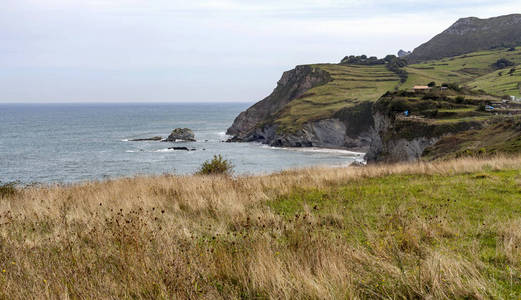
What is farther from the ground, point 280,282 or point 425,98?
point 425,98

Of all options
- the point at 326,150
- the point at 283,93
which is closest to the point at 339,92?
the point at 283,93

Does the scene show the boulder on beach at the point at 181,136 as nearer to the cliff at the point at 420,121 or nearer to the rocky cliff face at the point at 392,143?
the cliff at the point at 420,121

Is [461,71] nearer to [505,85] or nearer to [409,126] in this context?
[505,85]

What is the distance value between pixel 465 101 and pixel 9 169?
8720 centimetres

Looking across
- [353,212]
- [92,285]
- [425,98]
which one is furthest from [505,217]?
[425,98]

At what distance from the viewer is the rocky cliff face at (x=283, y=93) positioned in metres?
148

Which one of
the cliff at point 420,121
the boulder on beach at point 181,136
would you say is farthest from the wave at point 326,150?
the boulder on beach at point 181,136

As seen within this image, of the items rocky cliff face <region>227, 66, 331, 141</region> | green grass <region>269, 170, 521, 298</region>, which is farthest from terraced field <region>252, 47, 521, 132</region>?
green grass <region>269, 170, 521, 298</region>

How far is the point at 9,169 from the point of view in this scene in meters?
67.9

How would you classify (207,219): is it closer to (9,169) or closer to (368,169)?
(368,169)

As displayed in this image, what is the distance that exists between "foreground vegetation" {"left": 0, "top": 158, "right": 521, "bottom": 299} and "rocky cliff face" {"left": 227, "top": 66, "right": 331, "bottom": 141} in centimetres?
13379

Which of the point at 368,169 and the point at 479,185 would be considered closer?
the point at 479,185

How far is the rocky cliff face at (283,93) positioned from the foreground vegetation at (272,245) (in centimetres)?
Answer: 13379

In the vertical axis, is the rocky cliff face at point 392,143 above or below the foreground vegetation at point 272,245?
below
